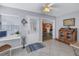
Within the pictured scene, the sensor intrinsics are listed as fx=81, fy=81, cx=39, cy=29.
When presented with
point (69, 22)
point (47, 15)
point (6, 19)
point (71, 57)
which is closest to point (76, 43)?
point (71, 57)

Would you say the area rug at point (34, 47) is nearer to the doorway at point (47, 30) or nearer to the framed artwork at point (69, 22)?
the doorway at point (47, 30)

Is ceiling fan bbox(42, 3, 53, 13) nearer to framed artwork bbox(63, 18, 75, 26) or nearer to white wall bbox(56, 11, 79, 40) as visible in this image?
white wall bbox(56, 11, 79, 40)

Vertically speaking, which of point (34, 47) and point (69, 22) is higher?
point (69, 22)

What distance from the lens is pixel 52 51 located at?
1619 mm

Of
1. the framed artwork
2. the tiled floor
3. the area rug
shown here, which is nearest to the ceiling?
the framed artwork

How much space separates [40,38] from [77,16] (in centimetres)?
88

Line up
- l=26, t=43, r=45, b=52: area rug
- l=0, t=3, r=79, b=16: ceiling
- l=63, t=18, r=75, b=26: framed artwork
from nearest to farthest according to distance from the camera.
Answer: l=0, t=3, r=79, b=16: ceiling, l=63, t=18, r=75, b=26: framed artwork, l=26, t=43, r=45, b=52: area rug

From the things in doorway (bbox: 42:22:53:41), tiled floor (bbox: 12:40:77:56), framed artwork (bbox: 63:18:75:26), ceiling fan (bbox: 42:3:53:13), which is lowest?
tiled floor (bbox: 12:40:77:56)

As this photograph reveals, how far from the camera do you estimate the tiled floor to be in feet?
4.95

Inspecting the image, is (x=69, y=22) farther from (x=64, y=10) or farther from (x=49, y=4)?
(x=49, y=4)

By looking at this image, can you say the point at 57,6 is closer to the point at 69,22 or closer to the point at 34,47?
the point at 69,22

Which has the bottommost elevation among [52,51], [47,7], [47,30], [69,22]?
[52,51]

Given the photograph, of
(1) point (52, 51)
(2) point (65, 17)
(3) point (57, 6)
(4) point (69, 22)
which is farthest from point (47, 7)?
(1) point (52, 51)

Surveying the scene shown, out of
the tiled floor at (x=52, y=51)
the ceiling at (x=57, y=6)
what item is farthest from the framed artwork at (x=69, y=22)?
the tiled floor at (x=52, y=51)
